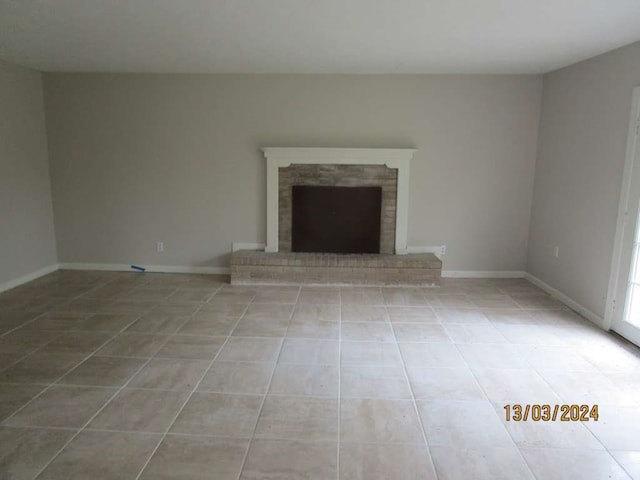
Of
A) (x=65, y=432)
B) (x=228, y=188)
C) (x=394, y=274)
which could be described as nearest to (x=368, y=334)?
(x=394, y=274)

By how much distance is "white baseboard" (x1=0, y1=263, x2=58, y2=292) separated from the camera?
4478 millimetres

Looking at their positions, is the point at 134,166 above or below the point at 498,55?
below

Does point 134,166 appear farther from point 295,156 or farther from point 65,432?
point 65,432

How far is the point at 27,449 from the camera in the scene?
2.07 metres

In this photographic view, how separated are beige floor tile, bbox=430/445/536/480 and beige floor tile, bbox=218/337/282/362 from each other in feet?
4.45

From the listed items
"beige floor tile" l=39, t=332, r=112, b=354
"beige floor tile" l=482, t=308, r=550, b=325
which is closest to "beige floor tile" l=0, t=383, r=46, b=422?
"beige floor tile" l=39, t=332, r=112, b=354

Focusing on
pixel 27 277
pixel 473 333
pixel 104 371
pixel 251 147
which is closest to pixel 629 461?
pixel 473 333

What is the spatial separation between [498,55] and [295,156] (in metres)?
2.28

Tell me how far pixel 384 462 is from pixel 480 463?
0.45m

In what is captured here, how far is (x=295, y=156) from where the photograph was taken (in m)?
4.94

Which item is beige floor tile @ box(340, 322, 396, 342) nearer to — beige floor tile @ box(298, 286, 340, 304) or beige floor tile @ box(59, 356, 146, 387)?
beige floor tile @ box(298, 286, 340, 304)

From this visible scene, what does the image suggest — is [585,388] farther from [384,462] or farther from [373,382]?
[384,462]

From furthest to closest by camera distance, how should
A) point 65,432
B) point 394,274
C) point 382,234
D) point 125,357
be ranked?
point 382,234 < point 394,274 < point 125,357 < point 65,432
